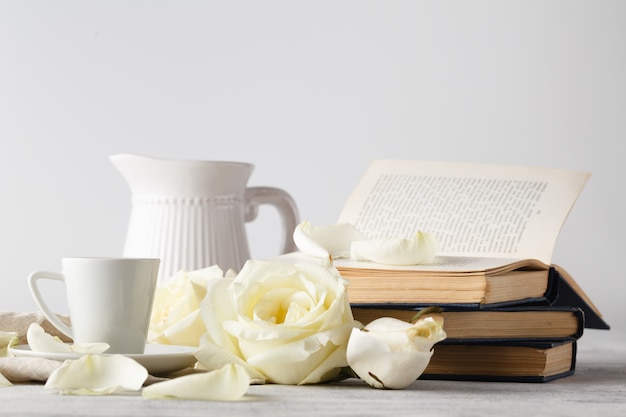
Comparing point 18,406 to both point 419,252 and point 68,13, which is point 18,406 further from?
point 68,13

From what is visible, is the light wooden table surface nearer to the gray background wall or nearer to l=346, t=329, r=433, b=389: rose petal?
l=346, t=329, r=433, b=389: rose petal

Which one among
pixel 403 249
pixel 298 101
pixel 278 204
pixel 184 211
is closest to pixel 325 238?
pixel 403 249

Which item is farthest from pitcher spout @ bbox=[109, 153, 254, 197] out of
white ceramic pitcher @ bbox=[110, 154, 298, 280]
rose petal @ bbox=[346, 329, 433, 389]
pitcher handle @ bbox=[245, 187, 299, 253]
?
rose petal @ bbox=[346, 329, 433, 389]

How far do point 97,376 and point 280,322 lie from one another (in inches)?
5.4

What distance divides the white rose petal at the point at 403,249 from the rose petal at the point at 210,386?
0.18 meters

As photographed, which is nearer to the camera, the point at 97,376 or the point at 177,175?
the point at 97,376

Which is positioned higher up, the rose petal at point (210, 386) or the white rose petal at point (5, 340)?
the rose petal at point (210, 386)

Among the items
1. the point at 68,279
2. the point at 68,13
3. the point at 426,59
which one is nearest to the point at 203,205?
the point at 68,279

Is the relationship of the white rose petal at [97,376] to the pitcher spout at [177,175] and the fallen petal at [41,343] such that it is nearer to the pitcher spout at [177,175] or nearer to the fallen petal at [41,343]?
the fallen petal at [41,343]

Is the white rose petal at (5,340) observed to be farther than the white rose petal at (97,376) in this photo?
Yes

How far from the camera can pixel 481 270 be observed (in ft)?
2.22

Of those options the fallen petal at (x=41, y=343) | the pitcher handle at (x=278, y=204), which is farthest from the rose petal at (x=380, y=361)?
the pitcher handle at (x=278, y=204)

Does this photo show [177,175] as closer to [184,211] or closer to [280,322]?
[184,211]

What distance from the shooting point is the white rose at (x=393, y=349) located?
0.61 metres
